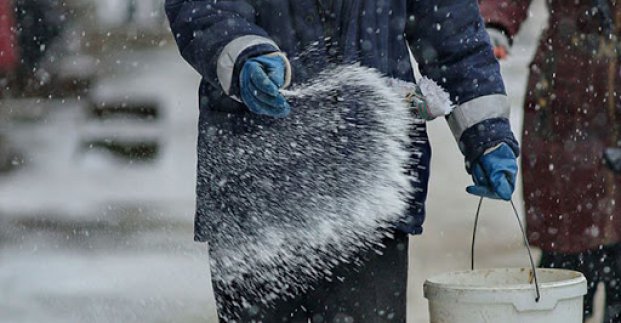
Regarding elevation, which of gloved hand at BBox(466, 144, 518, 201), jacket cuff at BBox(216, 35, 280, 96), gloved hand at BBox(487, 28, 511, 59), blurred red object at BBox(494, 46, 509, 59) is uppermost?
gloved hand at BBox(487, 28, 511, 59)

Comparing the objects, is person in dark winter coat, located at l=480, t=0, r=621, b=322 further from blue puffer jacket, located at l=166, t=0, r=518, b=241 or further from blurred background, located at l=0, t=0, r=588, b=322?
blue puffer jacket, located at l=166, t=0, r=518, b=241

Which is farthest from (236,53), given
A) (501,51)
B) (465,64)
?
(501,51)

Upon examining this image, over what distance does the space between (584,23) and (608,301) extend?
970mm

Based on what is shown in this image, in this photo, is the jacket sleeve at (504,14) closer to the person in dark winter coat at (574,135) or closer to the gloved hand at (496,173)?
the person in dark winter coat at (574,135)

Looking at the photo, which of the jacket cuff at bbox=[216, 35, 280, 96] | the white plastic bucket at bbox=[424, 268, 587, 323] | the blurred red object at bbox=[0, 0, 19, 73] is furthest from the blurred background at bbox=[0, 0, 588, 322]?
the jacket cuff at bbox=[216, 35, 280, 96]

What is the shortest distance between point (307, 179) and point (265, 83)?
30 cm

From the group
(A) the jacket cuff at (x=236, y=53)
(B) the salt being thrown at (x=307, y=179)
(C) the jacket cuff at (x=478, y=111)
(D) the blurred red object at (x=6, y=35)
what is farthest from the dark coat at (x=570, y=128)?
(D) the blurred red object at (x=6, y=35)

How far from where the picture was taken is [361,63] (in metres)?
2.92

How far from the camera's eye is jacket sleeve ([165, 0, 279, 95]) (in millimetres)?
2807

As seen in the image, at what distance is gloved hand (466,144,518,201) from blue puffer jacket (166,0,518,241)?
0.09 ft

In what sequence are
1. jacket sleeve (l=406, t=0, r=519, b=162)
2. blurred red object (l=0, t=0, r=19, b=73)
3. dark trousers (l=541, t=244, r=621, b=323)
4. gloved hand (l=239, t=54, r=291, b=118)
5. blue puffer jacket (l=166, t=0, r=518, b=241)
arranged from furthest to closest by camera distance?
blurred red object (l=0, t=0, r=19, b=73), dark trousers (l=541, t=244, r=621, b=323), jacket sleeve (l=406, t=0, r=519, b=162), blue puffer jacket (l=166, t=0, r=518, b=241), gloved hand (l=239, t=54, r=291, b=118)

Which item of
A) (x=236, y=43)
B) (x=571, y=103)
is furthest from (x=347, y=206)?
(x=571, y=103)

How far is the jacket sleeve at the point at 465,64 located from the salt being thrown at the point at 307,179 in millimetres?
80

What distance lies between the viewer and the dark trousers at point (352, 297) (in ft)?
9.66
